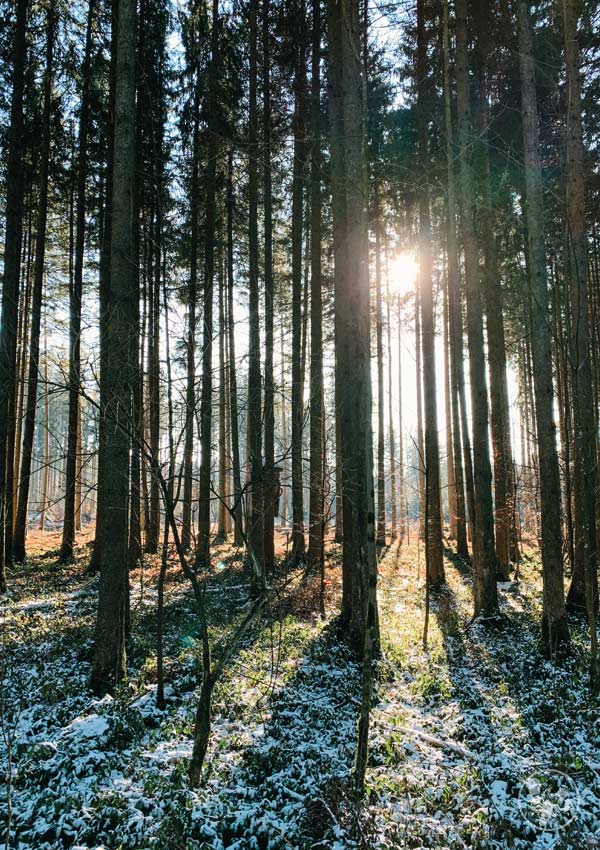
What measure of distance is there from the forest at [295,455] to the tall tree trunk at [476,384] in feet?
0.19

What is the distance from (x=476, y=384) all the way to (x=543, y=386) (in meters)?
1.79

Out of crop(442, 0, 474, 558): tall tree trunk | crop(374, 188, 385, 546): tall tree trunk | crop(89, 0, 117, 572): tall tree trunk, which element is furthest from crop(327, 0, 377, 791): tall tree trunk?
crop(374, 188, 385, 546): tall tree trunk

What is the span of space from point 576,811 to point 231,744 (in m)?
3.35

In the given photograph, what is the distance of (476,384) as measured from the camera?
9.50 m

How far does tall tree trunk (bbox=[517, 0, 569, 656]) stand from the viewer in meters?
7.43

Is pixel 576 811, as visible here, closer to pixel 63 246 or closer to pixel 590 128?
pixel 590 128

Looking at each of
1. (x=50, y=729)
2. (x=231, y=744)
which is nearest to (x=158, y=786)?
(x=231, y=744)

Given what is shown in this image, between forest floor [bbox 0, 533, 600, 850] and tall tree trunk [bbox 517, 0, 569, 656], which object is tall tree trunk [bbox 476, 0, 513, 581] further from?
forest floor [bbox 0, 533, 600, 850]

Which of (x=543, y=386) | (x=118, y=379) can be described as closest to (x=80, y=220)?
(x=118, y=379)

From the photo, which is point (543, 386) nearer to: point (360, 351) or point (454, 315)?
point (360, 351)

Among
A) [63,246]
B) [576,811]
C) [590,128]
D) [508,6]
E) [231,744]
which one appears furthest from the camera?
[63,246]

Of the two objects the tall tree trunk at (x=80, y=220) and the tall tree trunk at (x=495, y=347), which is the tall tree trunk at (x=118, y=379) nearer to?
the tall tree trunk at (x=80, y=220)

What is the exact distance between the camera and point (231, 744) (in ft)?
Result: 16.9

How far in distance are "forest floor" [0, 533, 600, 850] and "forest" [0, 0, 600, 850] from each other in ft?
0.12
